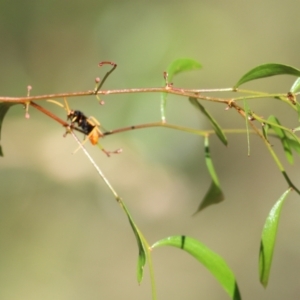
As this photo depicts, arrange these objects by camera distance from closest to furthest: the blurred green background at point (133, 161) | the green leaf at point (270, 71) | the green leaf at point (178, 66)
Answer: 1. the green leaf at point (270, 71)
2. the green leaf at point (178, 66)
3. the blurred green background at point (133, 161)

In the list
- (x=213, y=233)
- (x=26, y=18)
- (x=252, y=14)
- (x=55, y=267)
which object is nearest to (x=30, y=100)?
(x=55, y=267)

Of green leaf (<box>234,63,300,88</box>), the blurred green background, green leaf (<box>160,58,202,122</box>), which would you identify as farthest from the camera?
the blurred green background

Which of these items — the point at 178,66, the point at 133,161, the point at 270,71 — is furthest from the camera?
the point at 133,161

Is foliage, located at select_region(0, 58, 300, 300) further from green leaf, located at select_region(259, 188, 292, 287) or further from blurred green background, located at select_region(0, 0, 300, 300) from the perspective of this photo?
blurred green background, located at select_region(0, 0, 300, 300)

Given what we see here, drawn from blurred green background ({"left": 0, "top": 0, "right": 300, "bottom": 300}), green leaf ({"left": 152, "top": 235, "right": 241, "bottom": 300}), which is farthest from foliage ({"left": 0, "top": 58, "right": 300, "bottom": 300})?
blurred green background ({"left": 0, "top": 0, "right": 300, "bottom": 300})

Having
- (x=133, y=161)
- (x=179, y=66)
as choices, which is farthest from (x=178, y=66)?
(x=133, y=161)

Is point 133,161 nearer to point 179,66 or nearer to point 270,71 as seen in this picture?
point 179,66

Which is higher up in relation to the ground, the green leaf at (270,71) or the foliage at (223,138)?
the green leaf at (270,71)

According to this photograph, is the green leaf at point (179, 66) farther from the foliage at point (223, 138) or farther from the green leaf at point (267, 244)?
the green leaf at point (267, 244)

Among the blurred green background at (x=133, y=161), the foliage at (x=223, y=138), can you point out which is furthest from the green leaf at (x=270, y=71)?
the blurred green background at (x=133, y=161)
